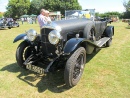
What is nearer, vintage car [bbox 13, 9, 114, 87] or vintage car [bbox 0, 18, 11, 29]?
vintage car [bbox 13, 9, 114, 87]

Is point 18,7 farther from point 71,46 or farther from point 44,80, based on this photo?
point 71,46

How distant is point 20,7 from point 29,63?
66.9 meters

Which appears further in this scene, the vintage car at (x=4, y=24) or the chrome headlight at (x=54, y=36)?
the vintage car at (x=4, y=24)

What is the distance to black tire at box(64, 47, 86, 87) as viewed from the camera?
3369mm

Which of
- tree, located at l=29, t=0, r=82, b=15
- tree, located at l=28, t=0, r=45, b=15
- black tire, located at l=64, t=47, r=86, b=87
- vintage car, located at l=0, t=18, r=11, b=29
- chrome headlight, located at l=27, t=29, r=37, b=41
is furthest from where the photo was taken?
tree, located at l=28, t=0, r=45, b=15

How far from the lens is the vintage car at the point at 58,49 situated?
3523mm

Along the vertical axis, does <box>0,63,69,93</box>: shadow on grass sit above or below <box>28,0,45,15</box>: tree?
below

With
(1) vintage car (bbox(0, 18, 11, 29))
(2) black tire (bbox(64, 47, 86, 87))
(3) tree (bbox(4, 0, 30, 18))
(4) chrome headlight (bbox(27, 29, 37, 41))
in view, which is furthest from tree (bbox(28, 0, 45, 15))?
(2) black tire (bbox(64, 47, 86, 87))

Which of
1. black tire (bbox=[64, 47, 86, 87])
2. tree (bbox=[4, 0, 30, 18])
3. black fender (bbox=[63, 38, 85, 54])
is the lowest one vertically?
black tire (bbox=[64, 47, 86, 87])

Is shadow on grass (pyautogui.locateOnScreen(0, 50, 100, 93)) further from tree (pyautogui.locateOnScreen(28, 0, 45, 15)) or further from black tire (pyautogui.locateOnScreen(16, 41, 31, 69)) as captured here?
tree (pyautogui.locateOnScreen(28, 0, 45, 15))

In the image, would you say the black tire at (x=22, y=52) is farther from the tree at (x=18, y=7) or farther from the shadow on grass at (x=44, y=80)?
the tree at (x=18, y=7)

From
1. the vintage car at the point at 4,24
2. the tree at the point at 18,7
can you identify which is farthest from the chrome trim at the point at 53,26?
the tree at the point at 18,7

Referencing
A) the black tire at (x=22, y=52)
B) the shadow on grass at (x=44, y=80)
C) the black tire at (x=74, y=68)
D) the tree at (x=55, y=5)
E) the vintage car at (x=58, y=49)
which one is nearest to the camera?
the black tire at (x=74, y=68)

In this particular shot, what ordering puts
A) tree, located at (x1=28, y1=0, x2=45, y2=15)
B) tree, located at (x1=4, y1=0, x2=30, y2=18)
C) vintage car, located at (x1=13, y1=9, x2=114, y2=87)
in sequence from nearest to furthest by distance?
vintage car, located at (x1=13, y1=9, x2=114, y2=87)
tree, located at (x1=28, y1=0, x2=45, y2=15)
tree, located at (x1=4, y1=0, x2=30, y2=18)
